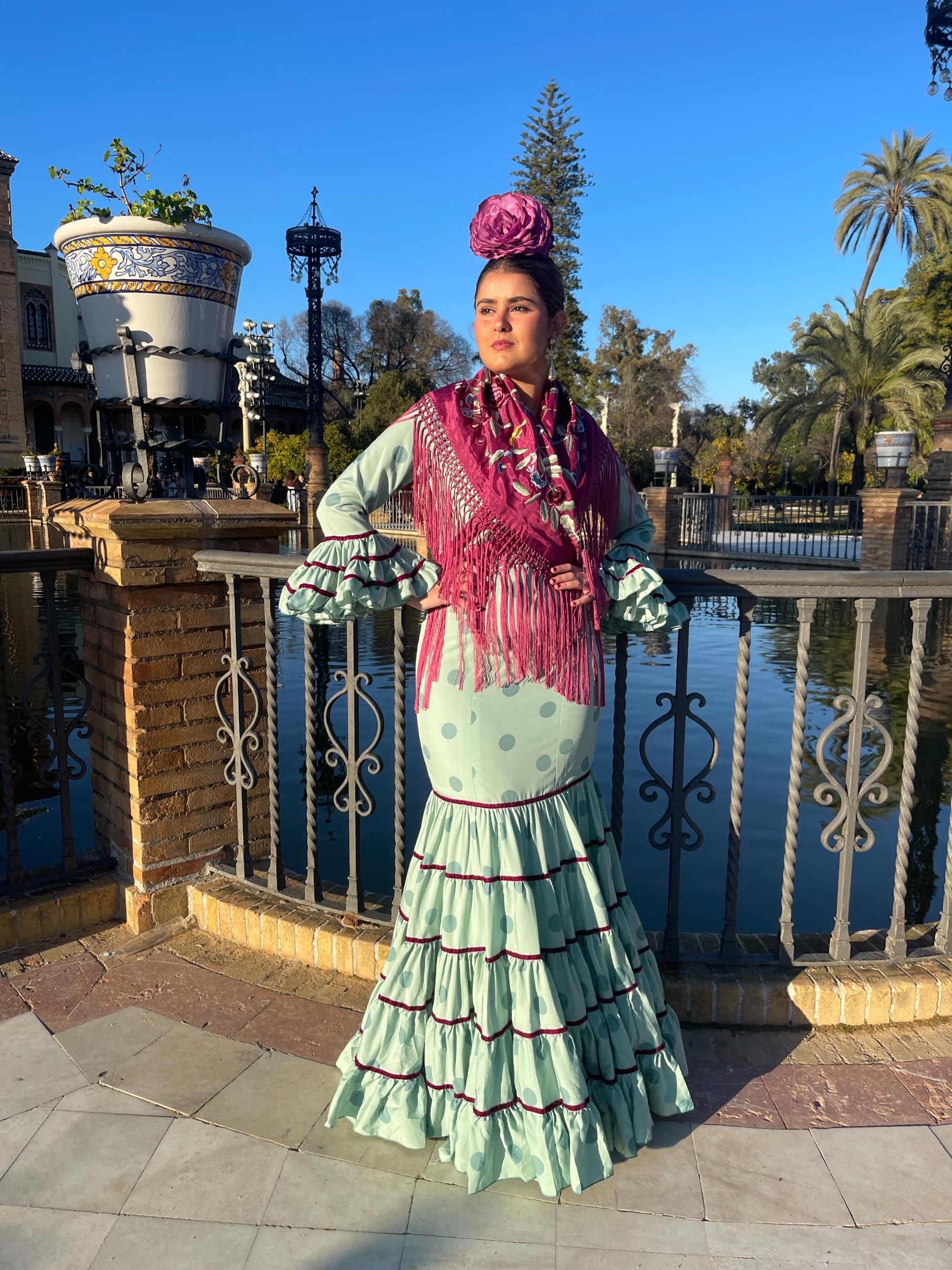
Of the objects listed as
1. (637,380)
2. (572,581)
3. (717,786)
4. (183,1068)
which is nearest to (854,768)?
(572,581)

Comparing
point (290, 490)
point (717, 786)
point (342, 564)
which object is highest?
point (290, 490)

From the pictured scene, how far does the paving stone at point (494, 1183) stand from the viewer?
1621mm

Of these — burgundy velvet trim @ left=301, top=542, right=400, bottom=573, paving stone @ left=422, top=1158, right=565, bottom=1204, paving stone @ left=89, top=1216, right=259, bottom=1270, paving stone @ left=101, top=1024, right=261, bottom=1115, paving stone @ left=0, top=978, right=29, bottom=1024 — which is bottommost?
paving stone @ left=422, top=1158, right=565, bottom=1204

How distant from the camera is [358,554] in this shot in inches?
65.6

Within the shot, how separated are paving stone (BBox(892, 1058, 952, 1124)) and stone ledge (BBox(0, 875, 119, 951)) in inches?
89.1

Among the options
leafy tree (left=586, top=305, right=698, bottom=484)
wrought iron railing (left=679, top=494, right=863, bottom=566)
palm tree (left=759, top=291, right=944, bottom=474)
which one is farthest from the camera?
leafy tree (left=586, top=305, right=698, bottom=484)

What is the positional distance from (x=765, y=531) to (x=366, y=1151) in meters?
23.4

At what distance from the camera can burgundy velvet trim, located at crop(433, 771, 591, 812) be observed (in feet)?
5.62

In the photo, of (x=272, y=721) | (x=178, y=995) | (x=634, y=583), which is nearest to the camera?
(x=634, y=583)

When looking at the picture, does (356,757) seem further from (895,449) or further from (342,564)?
(895,449)

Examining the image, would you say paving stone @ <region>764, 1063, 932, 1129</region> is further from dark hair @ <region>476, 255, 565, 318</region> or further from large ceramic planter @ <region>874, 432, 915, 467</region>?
large ceramic planter @ <region>874, 432, 915, 467</region>

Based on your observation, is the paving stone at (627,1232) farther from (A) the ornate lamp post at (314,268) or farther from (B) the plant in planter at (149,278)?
(A) the ornate lamp post at (314,268)

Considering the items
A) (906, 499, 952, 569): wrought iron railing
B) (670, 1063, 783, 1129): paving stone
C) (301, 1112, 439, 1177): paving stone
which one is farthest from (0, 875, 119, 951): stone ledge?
(906, 499, 952, 569): wrought iron railing

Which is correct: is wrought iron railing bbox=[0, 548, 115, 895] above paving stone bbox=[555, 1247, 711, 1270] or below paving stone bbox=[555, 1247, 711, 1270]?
above
